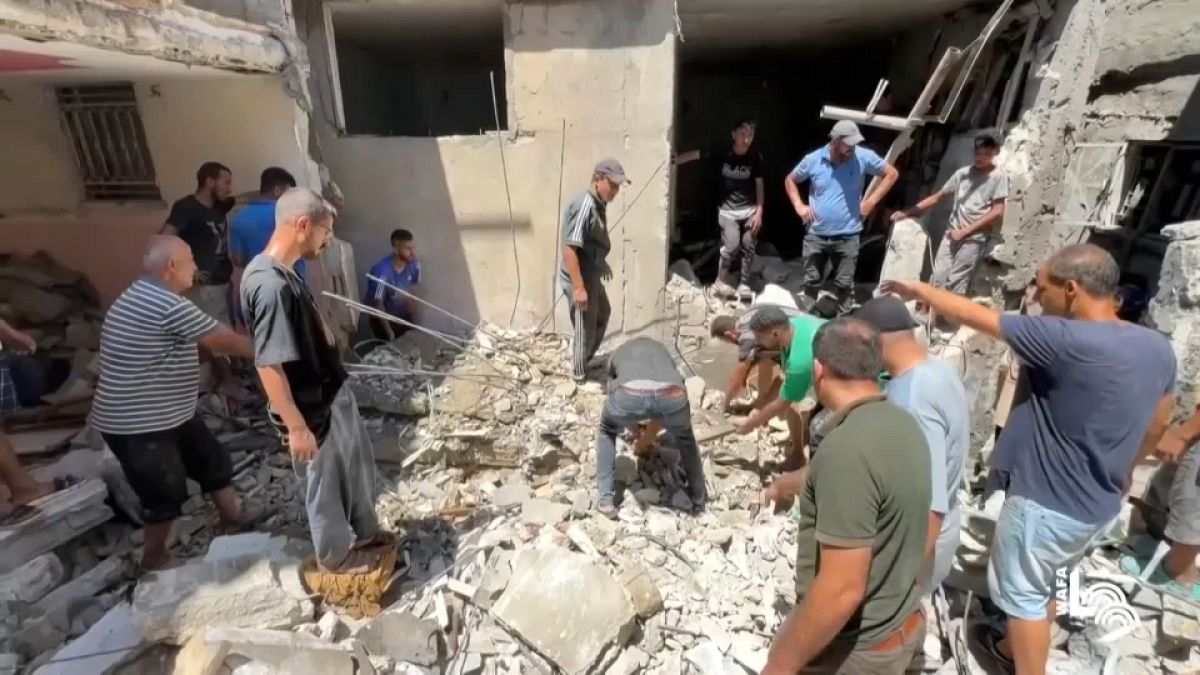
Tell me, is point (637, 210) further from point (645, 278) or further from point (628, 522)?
point (628, 522)

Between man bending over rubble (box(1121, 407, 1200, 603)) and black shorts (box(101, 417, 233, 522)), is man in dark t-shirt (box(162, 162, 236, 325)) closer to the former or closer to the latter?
black shorts (box(101, 417, 233, 522))

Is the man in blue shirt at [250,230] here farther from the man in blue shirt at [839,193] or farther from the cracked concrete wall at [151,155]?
the man in blue shirt at [839,193]

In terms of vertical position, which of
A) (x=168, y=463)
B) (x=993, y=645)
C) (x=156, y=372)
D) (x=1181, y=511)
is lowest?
(x=993, y=645)

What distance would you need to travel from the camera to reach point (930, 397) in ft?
8.14

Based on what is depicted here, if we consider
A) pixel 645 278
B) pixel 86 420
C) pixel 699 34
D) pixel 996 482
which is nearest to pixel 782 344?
pixel 996 482

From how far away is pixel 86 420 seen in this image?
496 cm

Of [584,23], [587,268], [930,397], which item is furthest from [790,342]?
[584,23]

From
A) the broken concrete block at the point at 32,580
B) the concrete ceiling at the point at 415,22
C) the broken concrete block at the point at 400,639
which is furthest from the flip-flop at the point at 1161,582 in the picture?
the broken concrete block at the point at 32,580

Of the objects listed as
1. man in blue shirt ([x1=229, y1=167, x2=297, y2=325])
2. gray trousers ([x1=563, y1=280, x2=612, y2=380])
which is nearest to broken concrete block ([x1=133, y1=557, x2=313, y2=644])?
man in blue shirt ([x1=229, y1=167, x2=297, y2=325])

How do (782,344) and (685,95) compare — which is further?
(685,95)

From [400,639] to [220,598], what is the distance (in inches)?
35.7

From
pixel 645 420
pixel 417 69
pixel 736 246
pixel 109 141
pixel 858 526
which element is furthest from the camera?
pixel 417 69

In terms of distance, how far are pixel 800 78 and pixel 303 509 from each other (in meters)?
10.1

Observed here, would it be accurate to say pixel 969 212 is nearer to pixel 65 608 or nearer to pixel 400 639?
pixel 400 639
